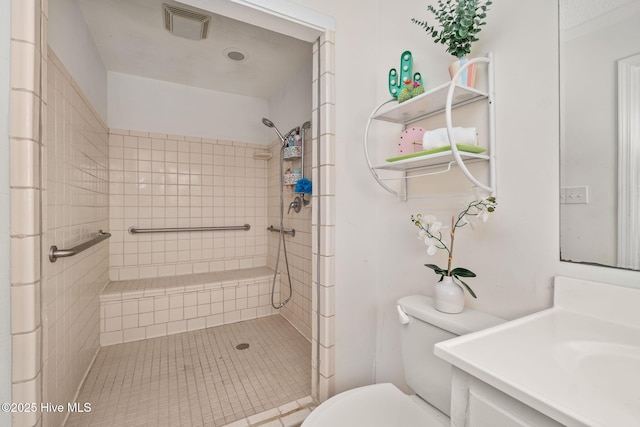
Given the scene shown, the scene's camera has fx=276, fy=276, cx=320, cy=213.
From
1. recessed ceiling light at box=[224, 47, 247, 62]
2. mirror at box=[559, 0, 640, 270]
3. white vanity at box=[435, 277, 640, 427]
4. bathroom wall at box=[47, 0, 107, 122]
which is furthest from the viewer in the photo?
recessed ceiling light at box=[224, 47, 247, 62]

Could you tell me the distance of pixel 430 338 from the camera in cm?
96

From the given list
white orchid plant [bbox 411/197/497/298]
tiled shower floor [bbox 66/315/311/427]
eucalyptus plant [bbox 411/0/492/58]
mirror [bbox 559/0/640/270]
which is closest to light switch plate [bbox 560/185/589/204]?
mirror [bbox 559/0/640/270]

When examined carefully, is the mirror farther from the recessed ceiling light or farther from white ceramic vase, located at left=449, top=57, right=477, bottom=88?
the recessed ceiling light

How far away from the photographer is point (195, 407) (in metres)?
1.41

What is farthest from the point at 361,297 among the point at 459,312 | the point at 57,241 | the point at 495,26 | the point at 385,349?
the point at 57,241

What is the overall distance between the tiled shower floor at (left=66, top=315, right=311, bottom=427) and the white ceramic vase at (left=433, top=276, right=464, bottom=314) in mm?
982

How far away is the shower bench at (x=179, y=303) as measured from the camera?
2.11 meters

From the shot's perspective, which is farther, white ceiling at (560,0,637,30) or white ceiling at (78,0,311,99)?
white ceiling at (78,0,311,99)

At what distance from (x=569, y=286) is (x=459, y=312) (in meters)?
0.32

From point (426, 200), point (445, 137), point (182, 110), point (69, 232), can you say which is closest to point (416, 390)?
point (426, 200)

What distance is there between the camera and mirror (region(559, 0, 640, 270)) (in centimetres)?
70

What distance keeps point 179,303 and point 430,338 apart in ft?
6.80

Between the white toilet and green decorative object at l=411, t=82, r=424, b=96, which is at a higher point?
green decorative object at l=411, t=82, r=424, b=96

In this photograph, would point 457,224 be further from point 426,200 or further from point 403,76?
point 403,76
